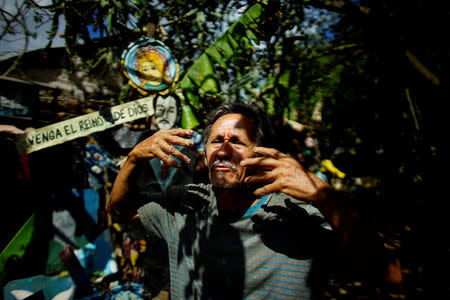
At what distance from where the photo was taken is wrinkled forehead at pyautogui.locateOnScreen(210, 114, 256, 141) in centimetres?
185

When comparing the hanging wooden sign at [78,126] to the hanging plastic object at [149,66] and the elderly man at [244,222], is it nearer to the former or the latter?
the hanging plastic object at [149,66]

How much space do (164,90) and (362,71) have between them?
3.55m

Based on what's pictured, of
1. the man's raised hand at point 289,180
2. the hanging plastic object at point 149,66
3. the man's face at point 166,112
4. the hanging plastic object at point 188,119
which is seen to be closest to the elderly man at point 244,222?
the man's raised hand at point 289,180

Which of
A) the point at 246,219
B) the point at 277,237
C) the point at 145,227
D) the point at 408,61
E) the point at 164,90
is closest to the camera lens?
the point at 277,237

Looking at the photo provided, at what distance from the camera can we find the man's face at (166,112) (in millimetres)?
2697

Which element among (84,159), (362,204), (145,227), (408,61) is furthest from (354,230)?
(362,204)

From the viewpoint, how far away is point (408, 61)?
308 centimetres

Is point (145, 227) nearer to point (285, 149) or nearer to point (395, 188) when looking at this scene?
point (285, 149)

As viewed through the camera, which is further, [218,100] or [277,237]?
[218,100]

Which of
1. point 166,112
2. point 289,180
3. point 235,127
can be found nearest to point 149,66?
point 166,112

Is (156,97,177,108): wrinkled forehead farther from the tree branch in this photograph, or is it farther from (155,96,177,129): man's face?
the tree branch

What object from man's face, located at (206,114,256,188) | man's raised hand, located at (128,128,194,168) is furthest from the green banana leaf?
man's raised hand, located at (128,128,194,168)

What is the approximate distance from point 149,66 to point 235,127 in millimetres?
1570

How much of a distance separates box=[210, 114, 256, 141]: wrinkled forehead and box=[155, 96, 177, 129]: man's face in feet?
3.18
